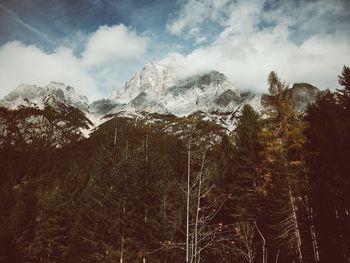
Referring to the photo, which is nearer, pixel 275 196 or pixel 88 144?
pixel 275 196

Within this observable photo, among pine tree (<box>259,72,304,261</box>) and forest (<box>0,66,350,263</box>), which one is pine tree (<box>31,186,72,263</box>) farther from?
pine tree (<box>259,72,304,261</box>)

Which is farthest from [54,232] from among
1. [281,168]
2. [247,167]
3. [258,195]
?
[281,168]

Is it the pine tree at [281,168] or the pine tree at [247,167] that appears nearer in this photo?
the pine tree at [281,168]

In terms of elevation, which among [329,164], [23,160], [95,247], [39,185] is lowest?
[95,247]

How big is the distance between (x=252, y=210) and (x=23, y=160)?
130 m

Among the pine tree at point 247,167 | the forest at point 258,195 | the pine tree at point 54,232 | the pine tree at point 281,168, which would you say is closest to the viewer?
the forest at point 258,195

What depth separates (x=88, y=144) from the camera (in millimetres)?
126250

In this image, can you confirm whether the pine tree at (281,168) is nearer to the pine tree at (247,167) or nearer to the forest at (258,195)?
the forest at (258,195)

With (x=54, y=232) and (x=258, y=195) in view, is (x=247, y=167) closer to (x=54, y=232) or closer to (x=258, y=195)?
(x=258, y=195)

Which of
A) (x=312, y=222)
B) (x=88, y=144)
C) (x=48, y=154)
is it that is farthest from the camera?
(x=48, y=154)

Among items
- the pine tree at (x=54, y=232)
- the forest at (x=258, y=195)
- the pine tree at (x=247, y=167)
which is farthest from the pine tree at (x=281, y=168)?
the pine tree at (x=54, y=232)

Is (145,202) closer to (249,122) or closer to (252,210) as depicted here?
(252,210)

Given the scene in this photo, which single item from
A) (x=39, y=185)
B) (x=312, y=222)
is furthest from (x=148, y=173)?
(x=39, y=185)

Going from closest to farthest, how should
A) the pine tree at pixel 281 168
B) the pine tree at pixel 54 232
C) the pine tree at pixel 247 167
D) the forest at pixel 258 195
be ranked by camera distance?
the forest at pixel 258 195
the pine tree at pixel 281 168
the pine tree at pixel 247 167
the pine tree at pixel 54 232
